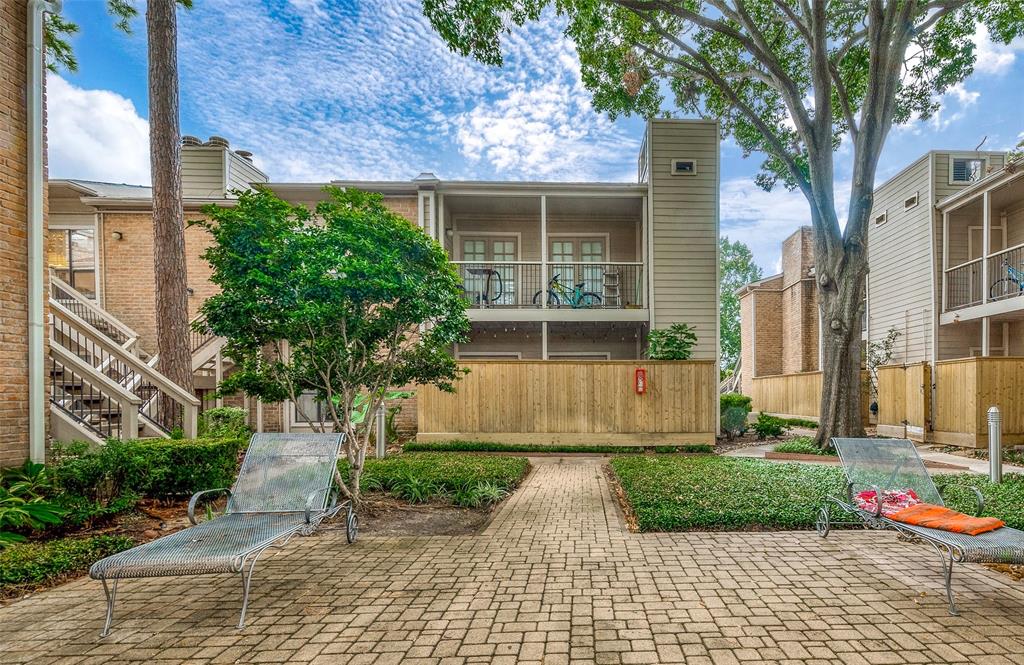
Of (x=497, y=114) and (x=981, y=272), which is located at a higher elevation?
(x=497, y=114)

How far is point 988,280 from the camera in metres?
11.0

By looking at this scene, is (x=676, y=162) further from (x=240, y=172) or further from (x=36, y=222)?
(x=240, y=172)

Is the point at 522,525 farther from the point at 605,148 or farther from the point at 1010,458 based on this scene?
the point at 605,148

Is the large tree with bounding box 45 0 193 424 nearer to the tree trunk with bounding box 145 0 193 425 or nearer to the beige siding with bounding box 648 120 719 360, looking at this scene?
the tree trunk with bounding box 145 0 193 425

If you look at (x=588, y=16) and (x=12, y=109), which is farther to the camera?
(x=588, y=16)

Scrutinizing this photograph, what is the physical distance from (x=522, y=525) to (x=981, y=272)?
14271 mm

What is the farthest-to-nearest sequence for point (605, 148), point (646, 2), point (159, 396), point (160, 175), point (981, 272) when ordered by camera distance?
point (605, 148), point (981, 272), point (646, 2), point (159, 396), point (160, 175)

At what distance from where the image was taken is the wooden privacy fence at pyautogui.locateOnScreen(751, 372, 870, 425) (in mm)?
13993

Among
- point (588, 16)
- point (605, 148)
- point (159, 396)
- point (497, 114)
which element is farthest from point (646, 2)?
point (605, 148)

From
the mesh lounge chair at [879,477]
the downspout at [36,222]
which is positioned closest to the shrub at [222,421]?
the downspout at [36,222]

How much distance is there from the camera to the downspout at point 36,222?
16.2 feet

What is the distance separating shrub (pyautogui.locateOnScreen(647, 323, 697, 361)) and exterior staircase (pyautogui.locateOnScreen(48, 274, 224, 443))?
346 inches

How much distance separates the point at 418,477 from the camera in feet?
19.7

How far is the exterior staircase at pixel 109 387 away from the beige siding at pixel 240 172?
4.61 metres
